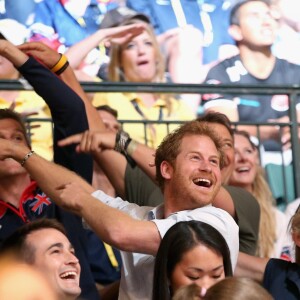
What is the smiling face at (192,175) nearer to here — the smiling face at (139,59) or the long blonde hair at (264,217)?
the long blonde hair at (264,217)

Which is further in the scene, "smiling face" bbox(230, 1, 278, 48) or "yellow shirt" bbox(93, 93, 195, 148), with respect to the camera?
"smiling face" bbox(230, 1, 278, 48)

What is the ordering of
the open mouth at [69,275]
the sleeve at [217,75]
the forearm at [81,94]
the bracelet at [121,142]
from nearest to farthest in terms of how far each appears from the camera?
the open mouth at [69,275] < the bracelet at [121,142] < the forearm at [81,94] < the sleeve at [217,75]

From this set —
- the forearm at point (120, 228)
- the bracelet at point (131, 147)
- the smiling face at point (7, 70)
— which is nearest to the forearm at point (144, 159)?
the bracelet at point (131, 147)

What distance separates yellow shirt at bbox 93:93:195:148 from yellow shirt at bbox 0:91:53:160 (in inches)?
13.1

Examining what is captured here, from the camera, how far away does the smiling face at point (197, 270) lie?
4164 mm

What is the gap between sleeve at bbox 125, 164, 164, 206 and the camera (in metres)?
5.13

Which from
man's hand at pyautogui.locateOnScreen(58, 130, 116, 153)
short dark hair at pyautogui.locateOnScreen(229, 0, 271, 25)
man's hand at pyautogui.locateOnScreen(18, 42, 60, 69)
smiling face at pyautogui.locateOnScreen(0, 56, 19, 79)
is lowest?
short dark hair at pyautogui.locateOnScreen(229, 0, 271, 25)

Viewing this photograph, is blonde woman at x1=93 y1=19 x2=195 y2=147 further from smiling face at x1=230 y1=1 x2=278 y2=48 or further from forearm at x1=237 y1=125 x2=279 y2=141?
smiling face at x1=230 y1=1 x2=278 y2=48

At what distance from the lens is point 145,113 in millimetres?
7105

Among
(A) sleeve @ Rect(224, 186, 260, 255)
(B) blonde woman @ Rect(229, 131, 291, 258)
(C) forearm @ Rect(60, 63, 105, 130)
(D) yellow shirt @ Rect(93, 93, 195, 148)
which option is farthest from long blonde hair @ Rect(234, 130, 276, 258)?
(C) forearm @ Rect(60, 63, 105, 130)

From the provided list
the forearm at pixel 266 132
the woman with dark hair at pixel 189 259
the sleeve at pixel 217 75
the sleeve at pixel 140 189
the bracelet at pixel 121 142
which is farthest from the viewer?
the sleeve at pixel 217 75

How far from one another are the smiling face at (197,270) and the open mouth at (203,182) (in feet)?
1.35

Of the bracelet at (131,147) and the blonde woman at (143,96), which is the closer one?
the bracelet at (131,147)

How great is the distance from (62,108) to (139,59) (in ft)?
8.97
